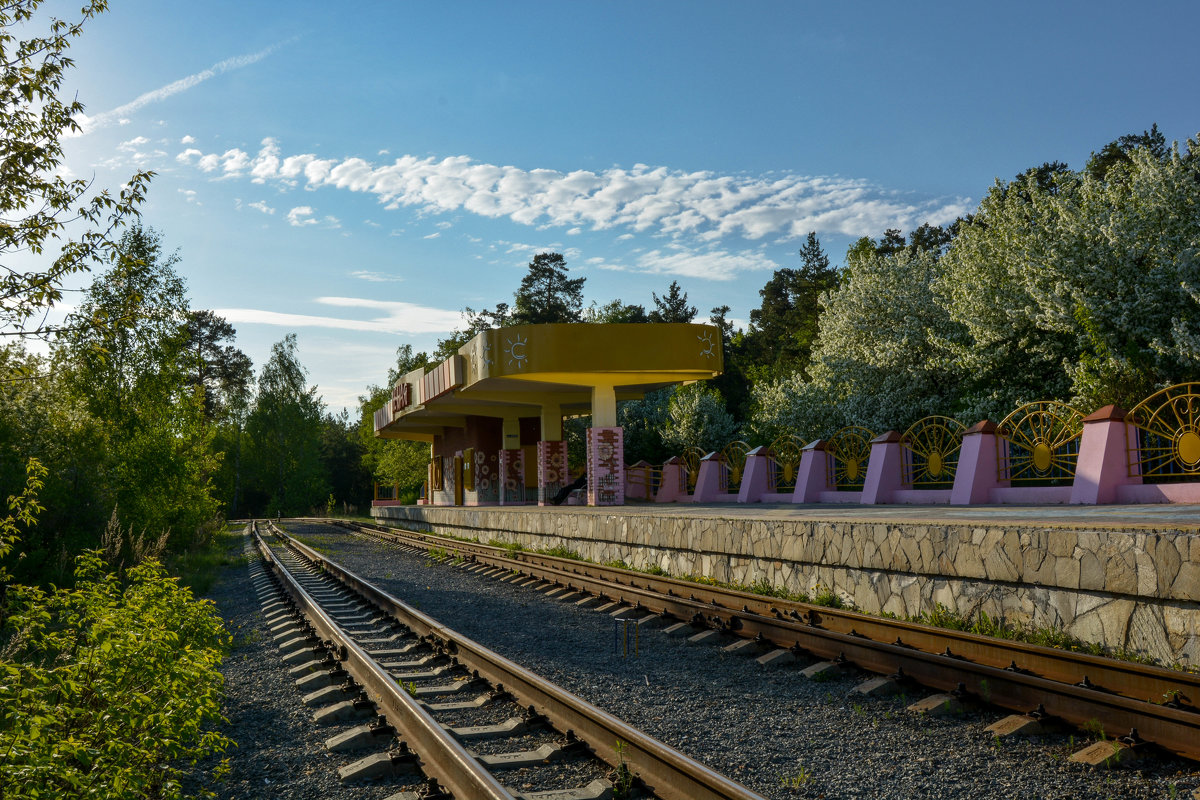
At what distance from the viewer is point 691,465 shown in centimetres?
2872

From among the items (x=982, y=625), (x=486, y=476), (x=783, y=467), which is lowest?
(x=982, y=625)

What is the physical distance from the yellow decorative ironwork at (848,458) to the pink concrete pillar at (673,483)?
781 centimetres

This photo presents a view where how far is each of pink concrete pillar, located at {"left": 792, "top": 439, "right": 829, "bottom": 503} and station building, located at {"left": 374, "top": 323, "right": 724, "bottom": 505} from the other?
5.85 metres

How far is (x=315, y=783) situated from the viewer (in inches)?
210

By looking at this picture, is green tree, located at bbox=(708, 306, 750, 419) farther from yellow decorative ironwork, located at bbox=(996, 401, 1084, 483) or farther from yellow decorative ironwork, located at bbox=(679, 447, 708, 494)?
yellow decorative ironwork, located at bbox=(996, 401, 1084, 483)

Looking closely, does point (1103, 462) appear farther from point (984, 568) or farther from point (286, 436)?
point (286, 436)

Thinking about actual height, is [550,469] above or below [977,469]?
above

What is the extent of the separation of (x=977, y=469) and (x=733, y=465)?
10755 millimetres

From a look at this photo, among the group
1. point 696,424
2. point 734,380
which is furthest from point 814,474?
point 734,380

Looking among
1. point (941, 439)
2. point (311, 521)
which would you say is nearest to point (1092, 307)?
point (941, 439)

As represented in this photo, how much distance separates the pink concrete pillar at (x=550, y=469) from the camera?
3231cm

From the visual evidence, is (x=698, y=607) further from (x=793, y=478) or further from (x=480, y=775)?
(x=793, y=478)

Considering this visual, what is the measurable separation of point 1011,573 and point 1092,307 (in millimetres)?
19038

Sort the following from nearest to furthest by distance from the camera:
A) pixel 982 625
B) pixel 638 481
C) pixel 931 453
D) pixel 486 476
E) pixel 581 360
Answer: pixel 982 625, pixel 931 453, pixel 581 360, pixel 638 481, pixel 486 476
